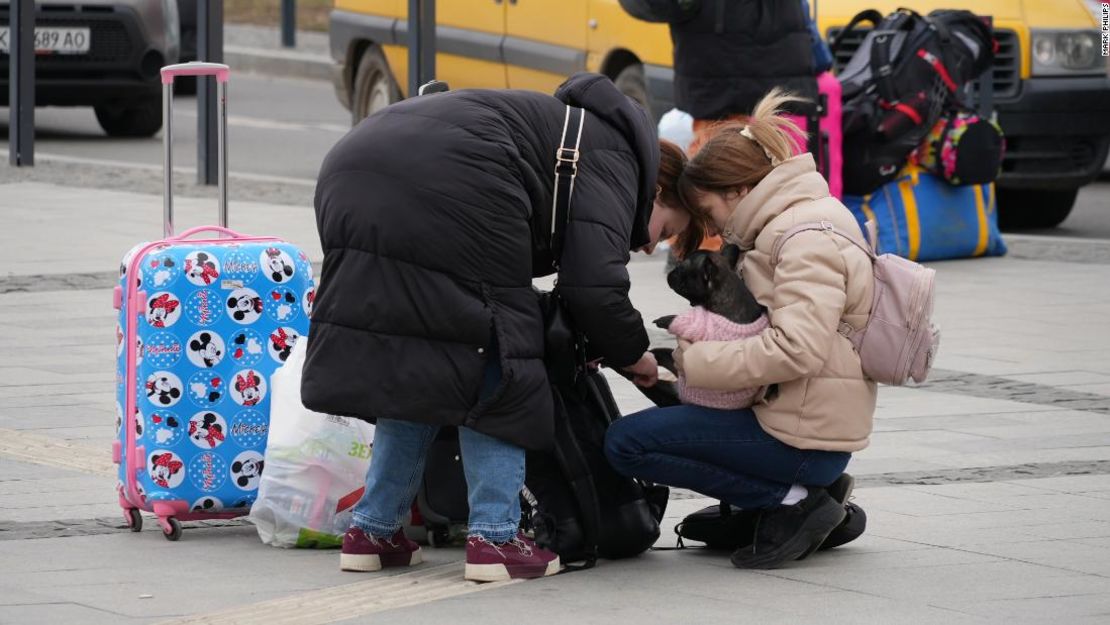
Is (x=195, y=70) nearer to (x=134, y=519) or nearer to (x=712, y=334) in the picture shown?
(x=134, y=519)

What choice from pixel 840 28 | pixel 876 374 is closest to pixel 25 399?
pixel 876 374

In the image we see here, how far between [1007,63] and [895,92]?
1.85 m

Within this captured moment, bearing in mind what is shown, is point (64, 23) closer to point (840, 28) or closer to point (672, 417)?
point (840, 28)

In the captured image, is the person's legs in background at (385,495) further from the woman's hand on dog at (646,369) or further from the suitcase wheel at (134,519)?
the suitcase wheel at (134,519)

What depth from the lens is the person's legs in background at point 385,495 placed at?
16.6 ft

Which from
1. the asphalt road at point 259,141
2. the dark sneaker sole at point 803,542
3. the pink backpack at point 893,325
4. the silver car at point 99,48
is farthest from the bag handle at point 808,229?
the silver car at point 99,48

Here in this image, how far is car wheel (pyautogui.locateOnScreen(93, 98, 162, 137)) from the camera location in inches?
670

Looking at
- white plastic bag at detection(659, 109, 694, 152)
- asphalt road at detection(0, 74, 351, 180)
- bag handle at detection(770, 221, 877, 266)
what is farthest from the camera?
asphalt road at detection(0, 74, 351, 180)

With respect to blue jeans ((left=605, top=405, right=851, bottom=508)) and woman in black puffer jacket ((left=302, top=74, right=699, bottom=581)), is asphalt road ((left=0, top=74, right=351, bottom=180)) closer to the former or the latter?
blue jeans ((left=605, top=405, right=851, bottom=508))

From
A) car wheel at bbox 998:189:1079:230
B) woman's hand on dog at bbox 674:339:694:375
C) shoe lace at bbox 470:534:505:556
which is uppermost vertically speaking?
woman's hand on dog at bbox 674:339:694:375

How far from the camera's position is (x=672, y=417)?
516cm

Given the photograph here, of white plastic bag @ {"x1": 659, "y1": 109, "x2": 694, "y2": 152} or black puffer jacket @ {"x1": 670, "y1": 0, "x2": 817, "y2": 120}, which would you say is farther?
white plastic bag @ {"x1": 659, "y1": 109, "x2": 694, "y2": 152}

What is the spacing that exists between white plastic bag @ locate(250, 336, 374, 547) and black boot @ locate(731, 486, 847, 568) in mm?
971

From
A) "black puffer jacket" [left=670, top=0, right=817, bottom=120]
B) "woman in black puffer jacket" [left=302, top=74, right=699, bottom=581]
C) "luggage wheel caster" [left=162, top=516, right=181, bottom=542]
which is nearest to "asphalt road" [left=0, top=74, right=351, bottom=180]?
"black puffer jacket" [left=670, top=0, right=817, bottom=120]
